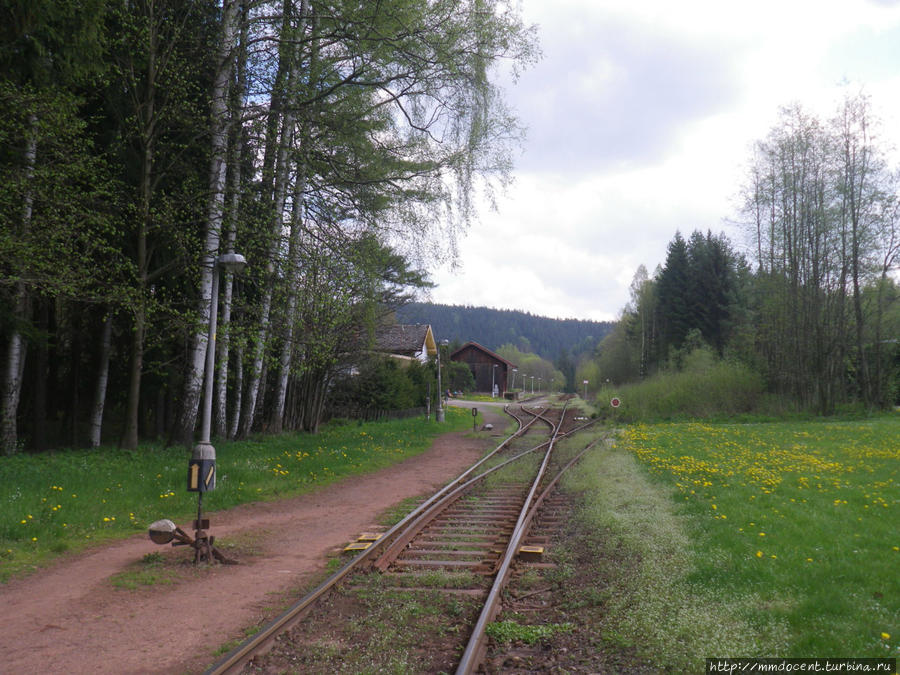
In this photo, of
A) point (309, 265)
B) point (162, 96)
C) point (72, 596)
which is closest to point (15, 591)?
point (72, 596)

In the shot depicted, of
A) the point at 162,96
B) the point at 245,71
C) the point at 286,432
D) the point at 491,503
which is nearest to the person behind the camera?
the point at 491,503

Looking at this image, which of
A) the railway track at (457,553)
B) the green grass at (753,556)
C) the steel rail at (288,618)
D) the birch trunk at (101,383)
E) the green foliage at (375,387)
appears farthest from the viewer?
the green foliage at (375,387)

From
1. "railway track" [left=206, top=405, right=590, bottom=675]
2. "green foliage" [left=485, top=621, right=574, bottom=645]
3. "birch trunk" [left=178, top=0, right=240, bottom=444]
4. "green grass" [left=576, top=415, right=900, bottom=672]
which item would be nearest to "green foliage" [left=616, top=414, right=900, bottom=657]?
"green grass" [left=576, top=415, right=900, bottom=672]

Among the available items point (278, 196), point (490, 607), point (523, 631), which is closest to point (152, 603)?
point (490, 607)

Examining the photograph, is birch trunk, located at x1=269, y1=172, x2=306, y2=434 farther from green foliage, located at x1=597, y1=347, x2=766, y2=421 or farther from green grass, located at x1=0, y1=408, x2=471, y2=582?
green foliage, located at x1=597, y1=347, x2=766, y2=421

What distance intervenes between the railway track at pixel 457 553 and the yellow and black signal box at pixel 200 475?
2169mm

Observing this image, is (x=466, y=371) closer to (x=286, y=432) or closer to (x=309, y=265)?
(x=286, y=432)

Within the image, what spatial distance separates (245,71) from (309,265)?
4.99 metres

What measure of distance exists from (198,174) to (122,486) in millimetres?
7841

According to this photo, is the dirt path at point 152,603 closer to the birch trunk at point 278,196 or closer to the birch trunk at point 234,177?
the birch trunk at point 234,177

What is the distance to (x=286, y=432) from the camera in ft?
67.7

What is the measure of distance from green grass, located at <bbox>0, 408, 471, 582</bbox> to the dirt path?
2.06 ft

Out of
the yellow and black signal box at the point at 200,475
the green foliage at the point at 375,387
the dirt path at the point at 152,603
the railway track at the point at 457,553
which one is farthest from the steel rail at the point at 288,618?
the green foliage at the point at 375,387

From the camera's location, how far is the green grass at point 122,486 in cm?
772
